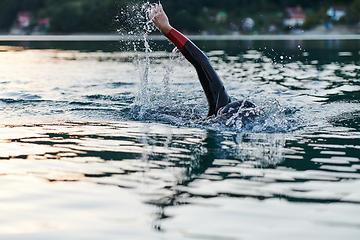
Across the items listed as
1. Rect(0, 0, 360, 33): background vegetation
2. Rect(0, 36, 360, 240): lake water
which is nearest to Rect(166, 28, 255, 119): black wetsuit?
Rect(0, 36, 360, 240): lake water

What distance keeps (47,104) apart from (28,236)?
642 cm

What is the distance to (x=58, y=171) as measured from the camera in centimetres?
476

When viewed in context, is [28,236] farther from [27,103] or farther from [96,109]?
[27,103]

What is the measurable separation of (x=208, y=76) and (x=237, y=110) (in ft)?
2.25

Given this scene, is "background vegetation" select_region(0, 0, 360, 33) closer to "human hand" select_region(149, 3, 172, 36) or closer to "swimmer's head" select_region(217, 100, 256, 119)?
"human hand" select_region(149, 3, 172, 36)

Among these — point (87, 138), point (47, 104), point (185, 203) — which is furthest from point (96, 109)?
point (185, 203)

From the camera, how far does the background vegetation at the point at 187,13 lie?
6950cm

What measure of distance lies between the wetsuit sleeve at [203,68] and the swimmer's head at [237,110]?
167mm

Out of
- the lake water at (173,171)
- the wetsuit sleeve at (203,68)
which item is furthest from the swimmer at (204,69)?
the lake water at (173,171)

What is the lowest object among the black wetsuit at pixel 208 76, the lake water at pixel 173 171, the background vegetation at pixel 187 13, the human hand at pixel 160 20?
the lake water at pixel 173 171

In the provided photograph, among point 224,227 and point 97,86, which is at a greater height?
point 97,86

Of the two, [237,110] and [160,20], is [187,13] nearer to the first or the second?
[160,20]

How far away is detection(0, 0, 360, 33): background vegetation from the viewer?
69.5 metres

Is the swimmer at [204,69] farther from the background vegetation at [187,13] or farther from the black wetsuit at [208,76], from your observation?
the background vegetation at [187,13]
